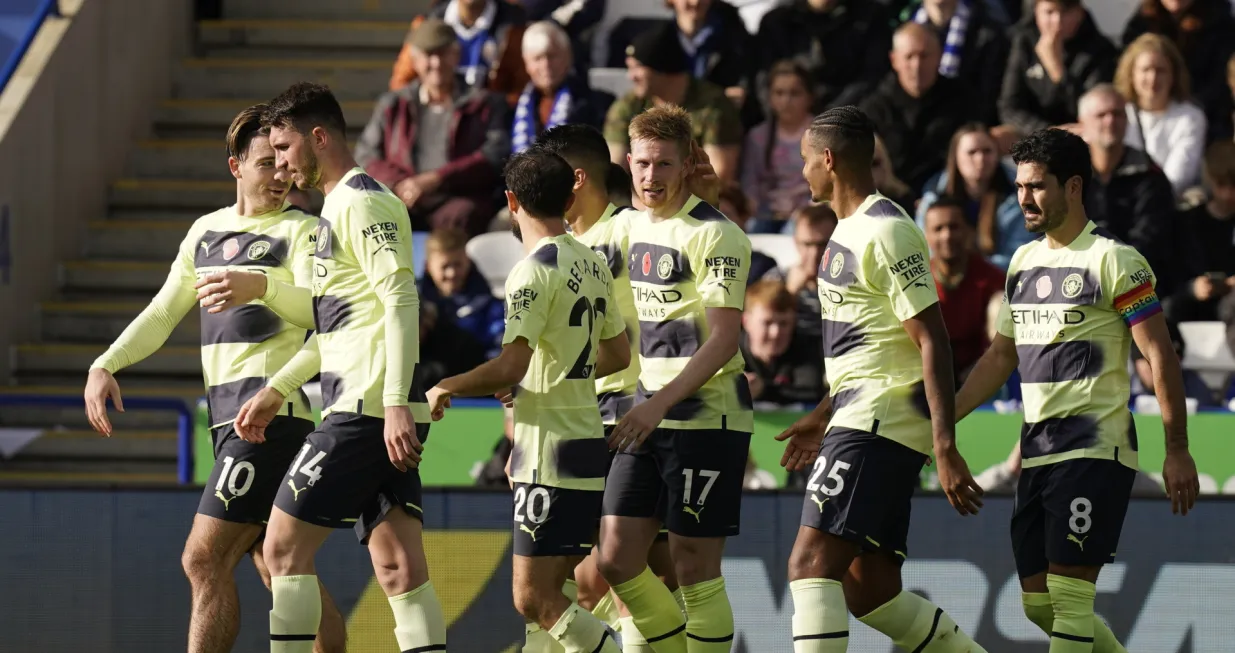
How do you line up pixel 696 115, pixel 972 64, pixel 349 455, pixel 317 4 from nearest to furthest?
pixel 349 455 → pixel 696 115 → pixel 972 64 → pixel 317 4

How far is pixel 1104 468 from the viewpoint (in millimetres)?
6727

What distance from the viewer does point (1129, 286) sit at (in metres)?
6.70

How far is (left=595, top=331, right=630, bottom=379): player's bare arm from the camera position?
6883 millimetres

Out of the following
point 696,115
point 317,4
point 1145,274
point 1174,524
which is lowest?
point 1174,524

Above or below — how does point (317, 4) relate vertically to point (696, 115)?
above

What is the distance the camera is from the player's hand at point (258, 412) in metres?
6.59

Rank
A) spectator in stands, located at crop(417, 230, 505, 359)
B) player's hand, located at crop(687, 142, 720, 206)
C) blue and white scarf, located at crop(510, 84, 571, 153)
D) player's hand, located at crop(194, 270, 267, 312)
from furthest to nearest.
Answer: blue and white scarf, located at crop(510, 84, 571, 153) < spectator in stands, located at crop(417, 230, 505, 359) < player's hand, located at crop(687, 142, 720, 206) < player's hand, located at crop(194, 270, 267, 312)

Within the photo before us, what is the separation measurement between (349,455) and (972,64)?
7.31m

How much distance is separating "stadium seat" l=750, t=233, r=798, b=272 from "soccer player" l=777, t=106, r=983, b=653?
14.8 ft

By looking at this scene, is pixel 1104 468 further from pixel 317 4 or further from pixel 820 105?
pixel 317 4

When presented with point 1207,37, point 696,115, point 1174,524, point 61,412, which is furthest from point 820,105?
point 61,412

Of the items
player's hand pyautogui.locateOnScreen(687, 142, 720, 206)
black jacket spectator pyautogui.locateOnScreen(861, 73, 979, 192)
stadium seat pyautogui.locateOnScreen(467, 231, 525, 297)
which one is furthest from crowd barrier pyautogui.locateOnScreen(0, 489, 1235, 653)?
black jacket spectator pyautogui.locateOnScreen(861, 73, 979, 192)

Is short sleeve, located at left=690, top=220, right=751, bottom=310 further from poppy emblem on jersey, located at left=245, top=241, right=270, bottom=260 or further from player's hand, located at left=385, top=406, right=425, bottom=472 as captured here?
poppy emblem on jersey, located at left=245, top=241, right=270, bottom=260

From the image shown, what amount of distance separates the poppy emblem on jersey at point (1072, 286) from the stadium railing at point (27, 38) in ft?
28.1
